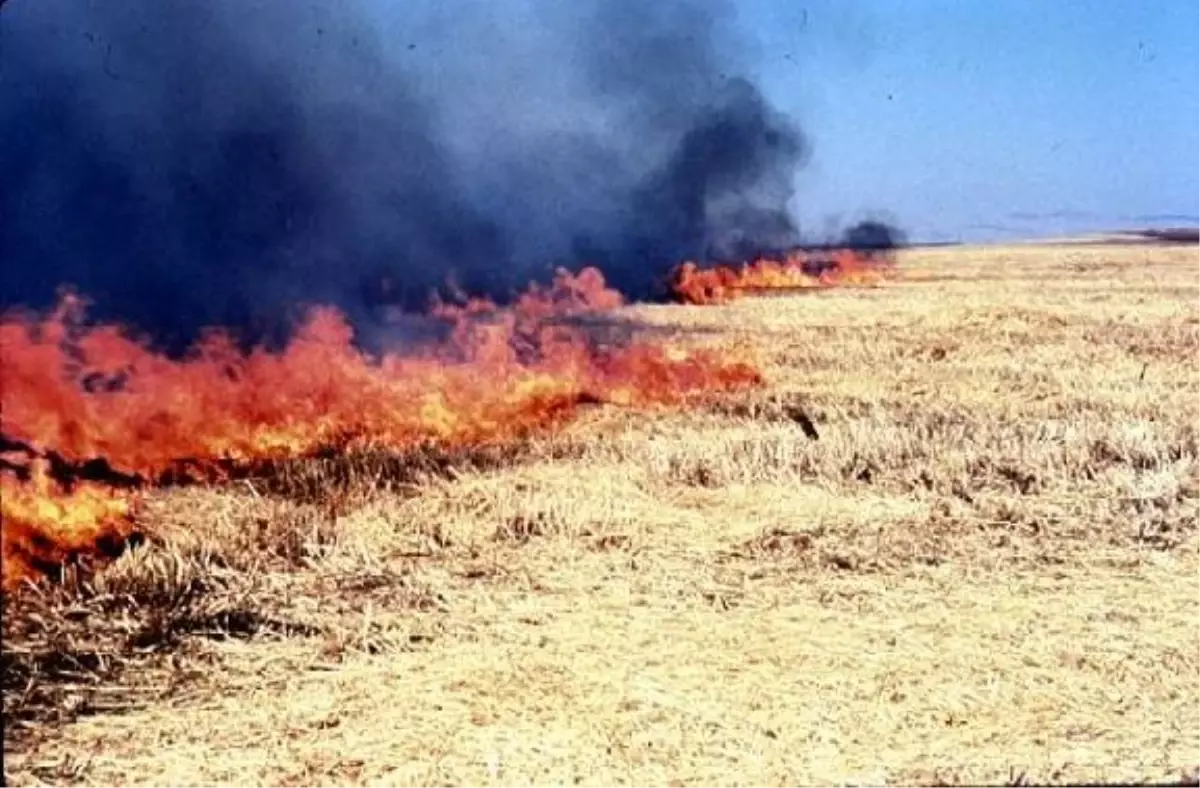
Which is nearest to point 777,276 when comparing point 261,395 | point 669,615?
point 261,395

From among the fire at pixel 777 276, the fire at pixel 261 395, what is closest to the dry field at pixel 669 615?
the fire at pixel 261 395

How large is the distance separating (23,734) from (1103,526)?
19.4ft

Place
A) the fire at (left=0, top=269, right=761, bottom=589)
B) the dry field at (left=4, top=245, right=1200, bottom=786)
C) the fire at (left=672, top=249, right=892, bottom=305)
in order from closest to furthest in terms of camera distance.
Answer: the dry field at (left=4, top=245, right=1200, bottom=786)
the fire at (left=0, top=269, right=761, bottom=589)
the fire at (left=672, top=249, right=892, bottom=305)

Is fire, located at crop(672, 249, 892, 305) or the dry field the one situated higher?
fire, located at crop(672, 249, 892, 305)

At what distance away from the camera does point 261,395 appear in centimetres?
874

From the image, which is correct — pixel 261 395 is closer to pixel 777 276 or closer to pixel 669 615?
pixel 669 615

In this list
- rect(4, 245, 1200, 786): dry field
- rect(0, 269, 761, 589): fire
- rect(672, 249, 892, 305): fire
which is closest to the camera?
rect(4, 245, 1200, 786): dry field

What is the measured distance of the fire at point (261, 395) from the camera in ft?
21.7

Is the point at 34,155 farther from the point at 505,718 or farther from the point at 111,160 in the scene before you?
the point at 505,718

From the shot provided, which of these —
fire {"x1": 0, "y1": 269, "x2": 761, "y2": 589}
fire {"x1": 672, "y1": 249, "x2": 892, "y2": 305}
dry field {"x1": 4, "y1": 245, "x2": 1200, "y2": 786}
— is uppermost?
fire {"x1": 672, "y1": 249, "x2": 892, "y2": 305}

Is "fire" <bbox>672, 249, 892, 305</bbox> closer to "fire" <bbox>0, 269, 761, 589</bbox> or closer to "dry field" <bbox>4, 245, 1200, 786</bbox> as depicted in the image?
"fire" <bbox>0, 269, 761, 589</bbox>

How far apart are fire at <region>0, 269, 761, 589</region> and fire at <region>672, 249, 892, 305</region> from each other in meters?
4.46

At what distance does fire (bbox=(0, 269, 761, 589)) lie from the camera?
661cm

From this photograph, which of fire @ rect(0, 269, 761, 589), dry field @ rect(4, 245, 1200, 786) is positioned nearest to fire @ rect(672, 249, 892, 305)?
fire @ rect(0, 269, 761, 589)
